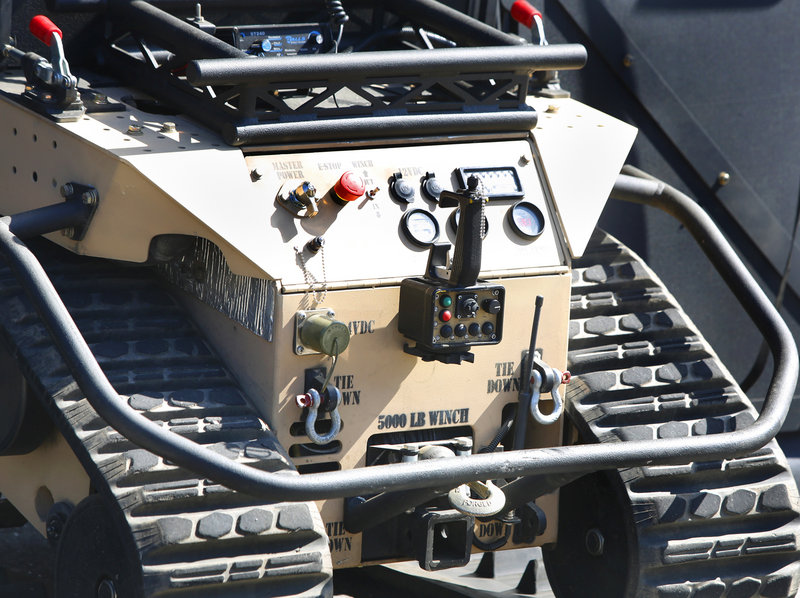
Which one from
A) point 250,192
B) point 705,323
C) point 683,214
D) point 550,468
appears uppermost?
point 250,192

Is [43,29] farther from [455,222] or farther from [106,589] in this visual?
[106,589]

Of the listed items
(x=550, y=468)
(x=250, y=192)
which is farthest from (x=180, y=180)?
(x=550, y=468)

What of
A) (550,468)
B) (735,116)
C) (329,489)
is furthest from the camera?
(735,116)

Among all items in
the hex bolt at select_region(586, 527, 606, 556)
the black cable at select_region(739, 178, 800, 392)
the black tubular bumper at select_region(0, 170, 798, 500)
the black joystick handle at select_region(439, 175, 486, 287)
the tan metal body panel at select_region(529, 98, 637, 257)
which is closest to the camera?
the black tubular bumper at select_region(0, 170, 798, 500)

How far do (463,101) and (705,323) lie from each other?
271cm

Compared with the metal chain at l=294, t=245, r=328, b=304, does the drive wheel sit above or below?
below

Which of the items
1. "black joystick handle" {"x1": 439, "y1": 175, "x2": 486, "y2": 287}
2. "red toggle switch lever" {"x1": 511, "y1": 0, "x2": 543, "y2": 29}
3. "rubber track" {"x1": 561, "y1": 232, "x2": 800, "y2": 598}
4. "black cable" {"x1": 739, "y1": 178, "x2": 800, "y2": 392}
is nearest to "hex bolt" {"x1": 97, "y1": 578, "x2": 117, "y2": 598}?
"black joystick handle" {"x1": 439, "y1": 175, "x2": 486, "y2": 287}

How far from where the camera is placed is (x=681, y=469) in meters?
4.33

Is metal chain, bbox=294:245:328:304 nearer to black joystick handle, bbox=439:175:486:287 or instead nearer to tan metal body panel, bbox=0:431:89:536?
black joystick handle, bbox=439:175:486:287

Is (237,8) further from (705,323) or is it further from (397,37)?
(705,323)

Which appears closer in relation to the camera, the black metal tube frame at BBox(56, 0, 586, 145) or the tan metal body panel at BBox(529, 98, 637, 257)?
the black metal tube frame at BBox(56, 0, 586, 145)

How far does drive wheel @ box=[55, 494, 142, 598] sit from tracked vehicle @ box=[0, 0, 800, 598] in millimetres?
11

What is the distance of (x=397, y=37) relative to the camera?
17.8 feet

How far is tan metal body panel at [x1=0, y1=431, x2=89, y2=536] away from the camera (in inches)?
165
